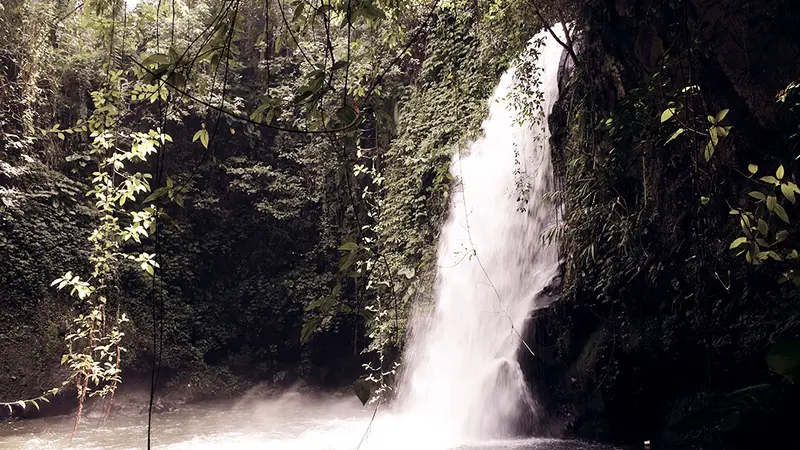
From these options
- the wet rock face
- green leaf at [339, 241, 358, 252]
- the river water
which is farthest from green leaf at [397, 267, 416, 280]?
green leaf at [339, 241, 358, 252]

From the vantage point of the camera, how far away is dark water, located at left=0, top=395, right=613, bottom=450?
5.77 metres

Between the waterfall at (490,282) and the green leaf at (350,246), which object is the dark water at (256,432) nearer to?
the waterfall at (490,282)

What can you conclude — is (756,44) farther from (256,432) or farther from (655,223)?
(256,432)

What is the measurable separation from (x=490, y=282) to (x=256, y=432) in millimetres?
3327

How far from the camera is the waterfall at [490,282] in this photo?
19.3ft

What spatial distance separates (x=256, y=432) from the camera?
→ 7062 mm

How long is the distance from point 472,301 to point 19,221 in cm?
643

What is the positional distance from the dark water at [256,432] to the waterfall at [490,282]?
0.37 metres

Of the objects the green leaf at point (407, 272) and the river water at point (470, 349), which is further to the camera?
the green leaf at point (407, 272)

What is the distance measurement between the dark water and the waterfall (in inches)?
14.6

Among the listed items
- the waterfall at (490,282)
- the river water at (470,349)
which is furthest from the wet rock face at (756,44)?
the waterfall at (490,282)

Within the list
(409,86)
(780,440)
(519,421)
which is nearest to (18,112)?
(409,86)

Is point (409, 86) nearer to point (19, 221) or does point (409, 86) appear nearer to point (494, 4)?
point (494, 4)

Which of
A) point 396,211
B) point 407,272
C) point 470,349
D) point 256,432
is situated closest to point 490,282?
point 470,349
